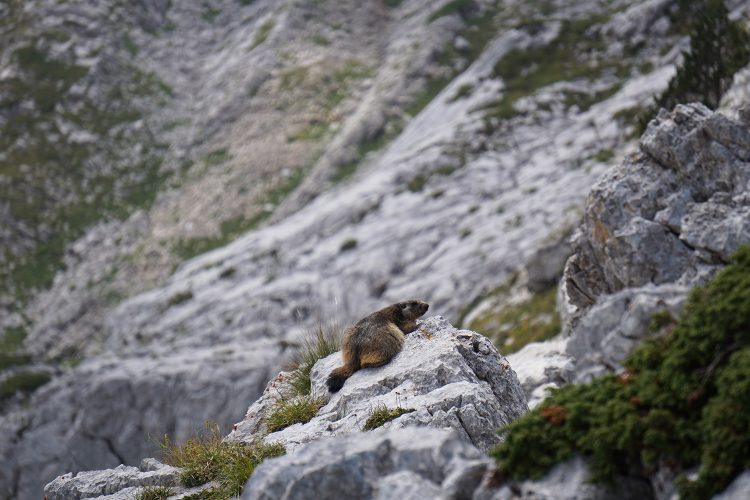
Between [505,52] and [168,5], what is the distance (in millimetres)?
62016

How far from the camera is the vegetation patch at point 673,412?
6078 millimetres

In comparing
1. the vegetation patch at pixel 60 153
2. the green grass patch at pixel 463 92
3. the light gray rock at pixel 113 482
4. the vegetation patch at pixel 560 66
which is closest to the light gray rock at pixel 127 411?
the vegetation patch at pixel 60 153

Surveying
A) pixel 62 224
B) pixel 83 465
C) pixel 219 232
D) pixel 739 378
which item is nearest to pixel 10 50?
pixel 62 224

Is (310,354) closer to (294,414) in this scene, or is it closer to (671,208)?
(294,414)

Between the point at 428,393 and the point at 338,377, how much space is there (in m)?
2.05

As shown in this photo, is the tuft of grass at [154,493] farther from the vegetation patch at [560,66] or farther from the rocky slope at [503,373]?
the vegetation patch at [560,66]

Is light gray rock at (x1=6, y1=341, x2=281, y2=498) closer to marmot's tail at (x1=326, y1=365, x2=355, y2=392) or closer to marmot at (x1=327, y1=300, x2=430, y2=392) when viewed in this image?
marmot at (x1=327, y1=300, x2=430, y2=392)

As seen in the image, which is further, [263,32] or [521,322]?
[263,32]

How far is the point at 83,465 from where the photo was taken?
46938 millimetres

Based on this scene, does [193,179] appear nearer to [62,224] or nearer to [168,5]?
[62,224]

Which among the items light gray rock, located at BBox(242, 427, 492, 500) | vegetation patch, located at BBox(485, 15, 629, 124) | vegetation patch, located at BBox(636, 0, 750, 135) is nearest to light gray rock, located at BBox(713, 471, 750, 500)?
light gray rock, located at BBox(242, 427, 492, 500)

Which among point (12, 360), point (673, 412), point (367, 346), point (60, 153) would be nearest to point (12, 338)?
point (12, 360)

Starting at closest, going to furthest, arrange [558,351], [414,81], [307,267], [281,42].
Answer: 1. [558,351]
2. [307,267]
3. [414,81]
4. [281,42]

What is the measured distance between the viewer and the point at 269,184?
76.8 m
